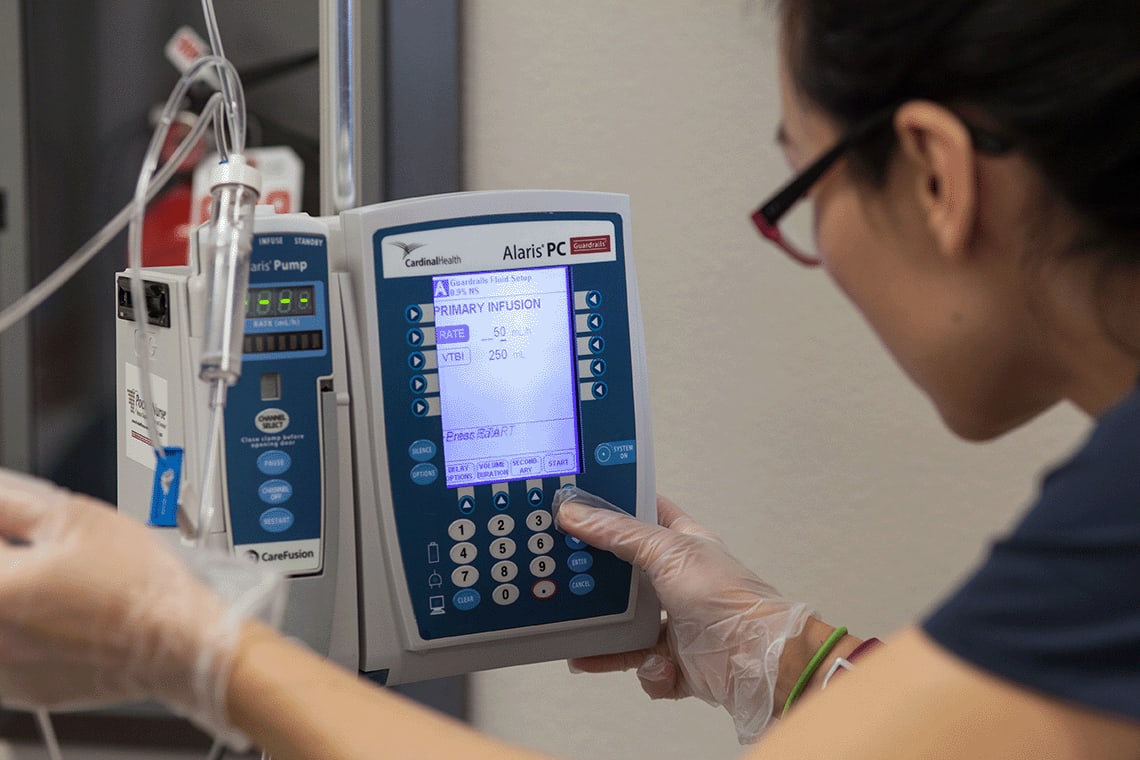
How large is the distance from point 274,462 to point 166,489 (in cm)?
8

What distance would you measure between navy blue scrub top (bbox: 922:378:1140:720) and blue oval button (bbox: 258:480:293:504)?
19.8 inches

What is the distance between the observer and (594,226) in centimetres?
94

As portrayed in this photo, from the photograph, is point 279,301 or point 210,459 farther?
point 279,301

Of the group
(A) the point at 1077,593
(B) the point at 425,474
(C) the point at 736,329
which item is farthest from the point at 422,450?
(C) the point at 736,329

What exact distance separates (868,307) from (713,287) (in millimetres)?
693

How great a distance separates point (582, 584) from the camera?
94cm

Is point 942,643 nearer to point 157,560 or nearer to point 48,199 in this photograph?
point 157,560

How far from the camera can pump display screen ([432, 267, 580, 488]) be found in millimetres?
901

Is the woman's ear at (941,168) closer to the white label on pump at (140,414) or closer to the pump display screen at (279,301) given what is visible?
the pump display screen at (279,301)

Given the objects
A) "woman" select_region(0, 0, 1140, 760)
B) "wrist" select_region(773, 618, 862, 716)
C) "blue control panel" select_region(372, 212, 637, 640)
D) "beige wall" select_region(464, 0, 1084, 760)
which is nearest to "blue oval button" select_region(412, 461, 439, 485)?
"blue control panel" select_region(372, 212, 637, 640)

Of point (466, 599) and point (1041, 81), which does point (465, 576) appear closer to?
point (466, 599)

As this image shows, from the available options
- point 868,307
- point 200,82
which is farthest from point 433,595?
point 200,82

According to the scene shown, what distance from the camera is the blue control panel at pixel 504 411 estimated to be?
2.91ft

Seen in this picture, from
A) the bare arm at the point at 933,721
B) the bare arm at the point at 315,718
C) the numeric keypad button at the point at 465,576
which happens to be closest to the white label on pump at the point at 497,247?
the numeric keypad button at the point at 465,576
